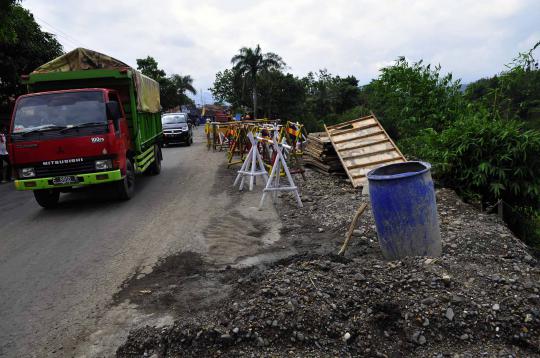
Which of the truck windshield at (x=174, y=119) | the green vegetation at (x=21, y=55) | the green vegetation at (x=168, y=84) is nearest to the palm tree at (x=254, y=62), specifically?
the green vegetation at (x=168, y=84)

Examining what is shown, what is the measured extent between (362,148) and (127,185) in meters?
5.13

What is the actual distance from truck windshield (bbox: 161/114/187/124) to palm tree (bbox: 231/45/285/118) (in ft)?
74.9

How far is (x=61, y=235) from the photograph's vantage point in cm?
670

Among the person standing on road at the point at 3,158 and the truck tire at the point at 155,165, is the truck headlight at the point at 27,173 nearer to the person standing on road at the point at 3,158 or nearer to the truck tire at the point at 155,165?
the truck tire at the point at 155,165

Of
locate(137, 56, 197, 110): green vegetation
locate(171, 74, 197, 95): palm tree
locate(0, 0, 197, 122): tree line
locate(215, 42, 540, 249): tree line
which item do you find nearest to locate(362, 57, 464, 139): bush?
locate(215, 42, 540, 249): tree line

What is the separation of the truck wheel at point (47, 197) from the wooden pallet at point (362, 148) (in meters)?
5.98

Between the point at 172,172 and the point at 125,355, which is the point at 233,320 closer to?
the point at 125,355

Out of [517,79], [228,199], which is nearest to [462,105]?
[517,79]

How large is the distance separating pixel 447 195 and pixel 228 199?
409 cm

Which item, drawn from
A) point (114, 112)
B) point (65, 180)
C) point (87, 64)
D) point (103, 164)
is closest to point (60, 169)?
point (65, 180)

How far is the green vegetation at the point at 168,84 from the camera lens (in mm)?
52812

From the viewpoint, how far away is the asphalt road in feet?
12.6

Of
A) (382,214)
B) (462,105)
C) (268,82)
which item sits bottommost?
(382,214)

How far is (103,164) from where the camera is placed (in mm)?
7914
